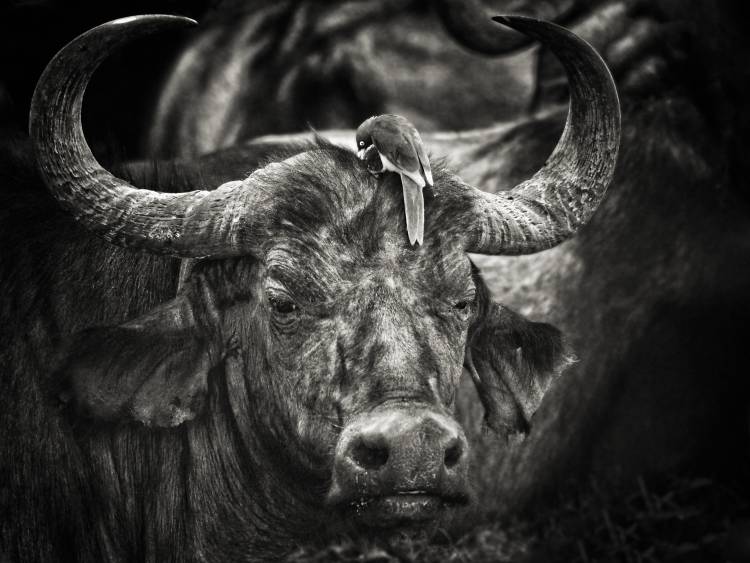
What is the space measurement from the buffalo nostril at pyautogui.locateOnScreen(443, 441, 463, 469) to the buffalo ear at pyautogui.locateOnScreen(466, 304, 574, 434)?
0.90 metres

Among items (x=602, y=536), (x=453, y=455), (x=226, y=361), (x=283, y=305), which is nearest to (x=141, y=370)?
(x=226, y=361)

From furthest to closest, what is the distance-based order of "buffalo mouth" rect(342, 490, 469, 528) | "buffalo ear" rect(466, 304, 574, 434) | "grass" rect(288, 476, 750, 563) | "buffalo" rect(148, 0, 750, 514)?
"buffalo" rect(148, 0, 750, 514)
"grass" rect(288, 476, 750, 563)
"buffalo ear" rect(466, 304, 574, 434)
"buffalo mouth" rect(342, 490, 469, 528)

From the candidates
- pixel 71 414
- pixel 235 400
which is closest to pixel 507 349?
pixel 235 400

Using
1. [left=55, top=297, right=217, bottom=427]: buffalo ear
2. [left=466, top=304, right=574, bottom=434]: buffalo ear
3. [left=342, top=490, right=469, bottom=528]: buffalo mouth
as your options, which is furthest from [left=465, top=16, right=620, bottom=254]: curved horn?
[left=55, top=297, right=217, bottom=427]: buffalo ear

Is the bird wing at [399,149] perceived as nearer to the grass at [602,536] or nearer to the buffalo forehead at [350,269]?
the buffalo forehead at [350,269]

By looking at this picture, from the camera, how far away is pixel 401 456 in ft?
8.91

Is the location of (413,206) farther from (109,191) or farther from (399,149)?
(109,191)

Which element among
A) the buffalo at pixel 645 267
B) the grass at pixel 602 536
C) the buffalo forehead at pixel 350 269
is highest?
the buffalo forehead at pixel 350 269

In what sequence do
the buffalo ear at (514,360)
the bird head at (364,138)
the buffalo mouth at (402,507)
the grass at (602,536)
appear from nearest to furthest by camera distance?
1. the buffalo mouth at (402,507)
2. the bird head at (364,138)
3. the buffalo ear at (514,360)
4. the grass at (602,536)

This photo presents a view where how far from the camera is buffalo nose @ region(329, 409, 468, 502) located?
8.95ft

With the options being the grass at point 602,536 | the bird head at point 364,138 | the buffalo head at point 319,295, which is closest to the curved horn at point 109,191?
the buffalo head at point 319,295

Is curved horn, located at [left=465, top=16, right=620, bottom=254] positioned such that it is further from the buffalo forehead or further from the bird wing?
the bird wing

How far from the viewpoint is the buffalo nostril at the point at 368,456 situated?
278 cm

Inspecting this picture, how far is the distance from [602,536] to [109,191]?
3.49m
